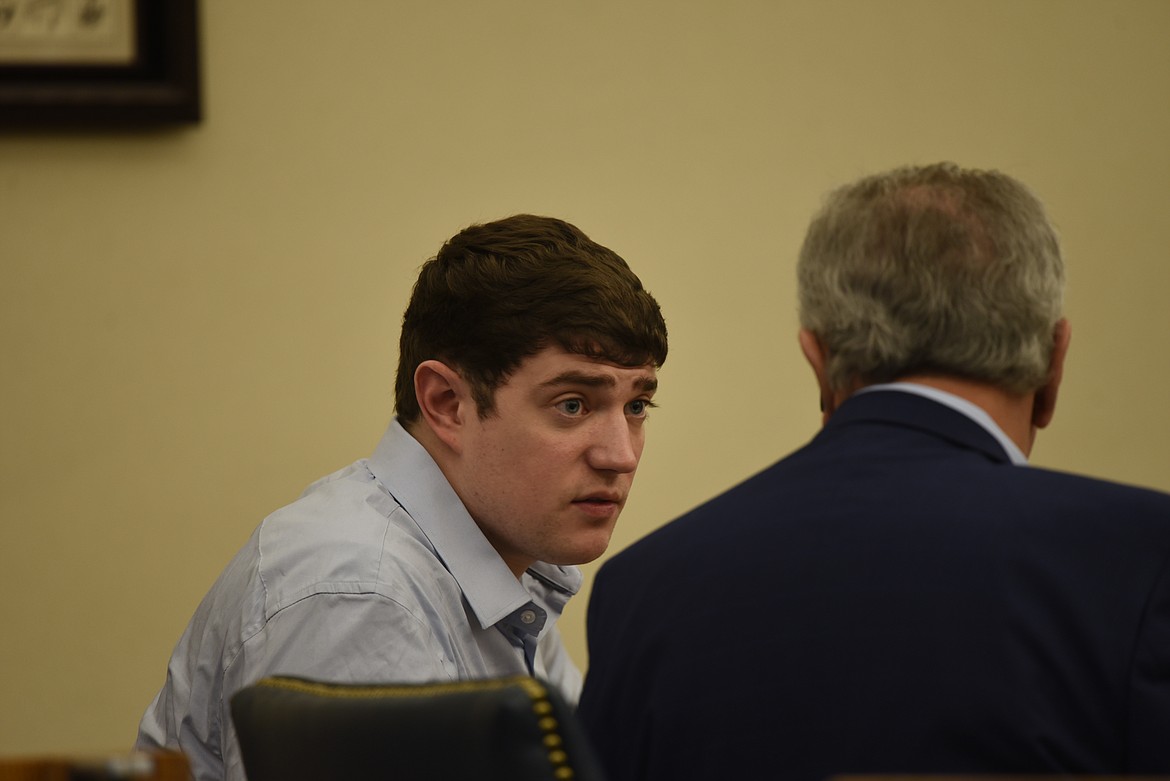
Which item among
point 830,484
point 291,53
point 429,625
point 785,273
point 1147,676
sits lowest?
point 429,625

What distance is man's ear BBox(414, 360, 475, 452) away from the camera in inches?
63.2

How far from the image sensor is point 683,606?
988 mm

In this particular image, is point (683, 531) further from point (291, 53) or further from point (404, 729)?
point (291, 53)

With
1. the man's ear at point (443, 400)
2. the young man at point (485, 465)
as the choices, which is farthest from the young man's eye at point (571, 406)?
the man's ear at point (443, 400)

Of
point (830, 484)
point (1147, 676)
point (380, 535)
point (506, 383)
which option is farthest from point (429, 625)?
point (1147, 676)

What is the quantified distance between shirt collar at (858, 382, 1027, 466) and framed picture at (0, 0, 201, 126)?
1.46 meters

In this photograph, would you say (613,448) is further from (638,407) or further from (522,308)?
(522,308)

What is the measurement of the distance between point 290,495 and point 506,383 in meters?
0.76

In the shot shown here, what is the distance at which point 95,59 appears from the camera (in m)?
2.09

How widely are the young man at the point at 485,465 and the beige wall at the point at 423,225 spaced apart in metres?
0.57

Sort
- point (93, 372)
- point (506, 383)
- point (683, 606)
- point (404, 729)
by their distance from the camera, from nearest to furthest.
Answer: point (404, 729)
point (683, 606)
point (506, 383)
point (93, 372)

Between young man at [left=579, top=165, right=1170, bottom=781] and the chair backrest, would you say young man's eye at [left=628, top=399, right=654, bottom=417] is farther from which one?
the chair backrest

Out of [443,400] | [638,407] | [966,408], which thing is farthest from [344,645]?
[966,408]

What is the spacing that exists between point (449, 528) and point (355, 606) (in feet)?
0.83
